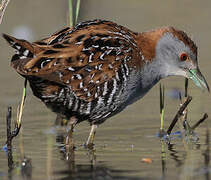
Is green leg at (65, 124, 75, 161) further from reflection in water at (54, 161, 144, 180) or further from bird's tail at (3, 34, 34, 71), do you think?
bird's tail at (3, 34, 34, 71)

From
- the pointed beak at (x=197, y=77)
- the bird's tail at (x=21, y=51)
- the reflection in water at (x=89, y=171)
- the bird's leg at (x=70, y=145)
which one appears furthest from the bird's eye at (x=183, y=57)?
the bird's tail at (x=21, y=51)

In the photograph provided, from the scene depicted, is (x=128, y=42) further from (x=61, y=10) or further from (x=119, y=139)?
(x=61, y=10)

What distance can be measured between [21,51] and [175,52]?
85.1 inches

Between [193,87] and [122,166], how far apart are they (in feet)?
15.4

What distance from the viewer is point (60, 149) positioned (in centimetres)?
917

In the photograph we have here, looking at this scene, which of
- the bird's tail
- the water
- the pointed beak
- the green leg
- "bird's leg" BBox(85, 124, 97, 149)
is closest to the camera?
the water

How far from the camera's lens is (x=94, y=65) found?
8727mm

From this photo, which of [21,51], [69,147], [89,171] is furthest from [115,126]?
[89,171]

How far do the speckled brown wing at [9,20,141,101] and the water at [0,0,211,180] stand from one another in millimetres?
776

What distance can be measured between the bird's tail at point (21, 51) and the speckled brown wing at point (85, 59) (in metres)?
0.04

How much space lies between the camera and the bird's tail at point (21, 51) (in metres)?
8.44

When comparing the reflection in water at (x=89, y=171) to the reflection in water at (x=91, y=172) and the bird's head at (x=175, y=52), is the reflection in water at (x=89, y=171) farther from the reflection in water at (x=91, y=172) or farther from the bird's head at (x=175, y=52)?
the bird's head at (x=175, y=52)

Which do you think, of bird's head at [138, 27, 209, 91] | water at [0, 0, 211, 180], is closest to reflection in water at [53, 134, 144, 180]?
water at [0, 0, 211, 180]

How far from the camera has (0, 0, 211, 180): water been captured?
786 cm
